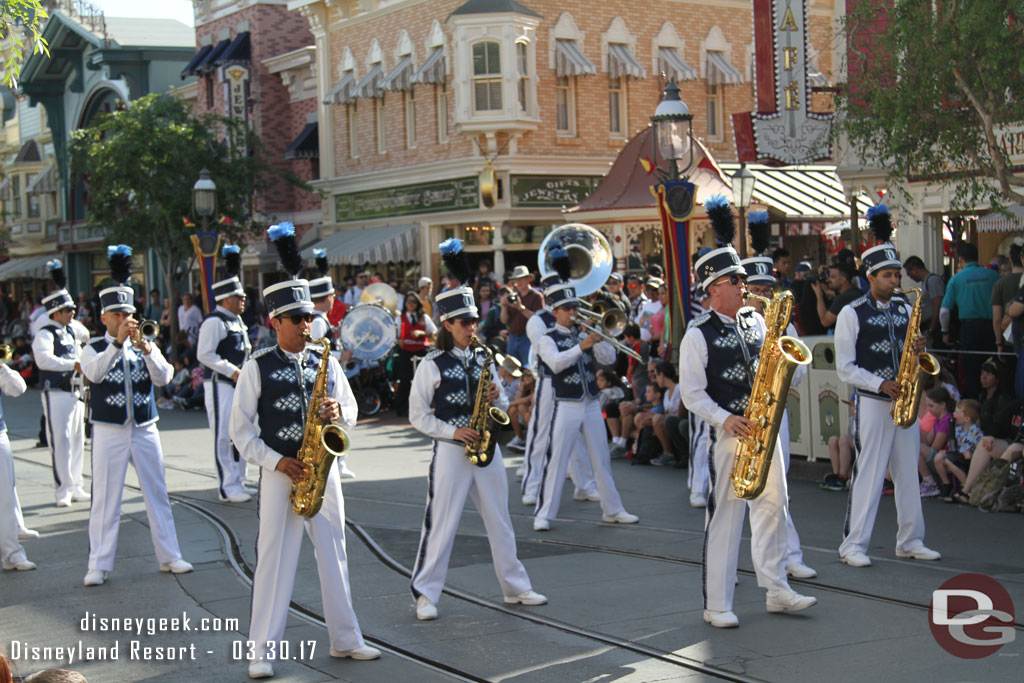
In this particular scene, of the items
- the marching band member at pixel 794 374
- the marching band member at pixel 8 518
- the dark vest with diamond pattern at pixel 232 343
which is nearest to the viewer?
the marching band member at pixel 794 374

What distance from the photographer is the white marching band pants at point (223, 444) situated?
40.3 feet

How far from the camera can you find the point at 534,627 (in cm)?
733

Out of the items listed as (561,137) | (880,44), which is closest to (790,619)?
(880,44)

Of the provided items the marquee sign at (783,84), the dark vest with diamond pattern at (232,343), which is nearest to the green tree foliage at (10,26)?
the dark vest with diamond pattern at (232,343)

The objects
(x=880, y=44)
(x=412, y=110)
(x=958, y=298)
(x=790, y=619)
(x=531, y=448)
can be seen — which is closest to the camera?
(x=790, y=619)

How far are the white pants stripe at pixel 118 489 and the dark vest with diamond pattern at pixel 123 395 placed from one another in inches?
3.1

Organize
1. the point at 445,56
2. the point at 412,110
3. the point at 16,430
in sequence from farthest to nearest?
the point at 412,110, the point at 445,56, the point at 16,430

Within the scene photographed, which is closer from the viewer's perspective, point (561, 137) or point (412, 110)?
point (561, 137)

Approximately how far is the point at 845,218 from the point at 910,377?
17.3m

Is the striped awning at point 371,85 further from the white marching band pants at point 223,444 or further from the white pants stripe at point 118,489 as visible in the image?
the white pants stripe at point 118,489

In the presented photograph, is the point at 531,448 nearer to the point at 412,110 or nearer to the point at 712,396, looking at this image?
the point at 712,396

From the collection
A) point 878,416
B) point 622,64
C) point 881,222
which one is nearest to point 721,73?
point 622,64

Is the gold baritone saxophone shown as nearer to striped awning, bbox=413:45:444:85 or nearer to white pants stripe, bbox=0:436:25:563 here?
white pants stripe, bbox=0:436:25:563

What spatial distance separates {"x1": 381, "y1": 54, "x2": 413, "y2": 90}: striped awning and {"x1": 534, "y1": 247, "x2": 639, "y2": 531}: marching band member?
1936 centimetres
